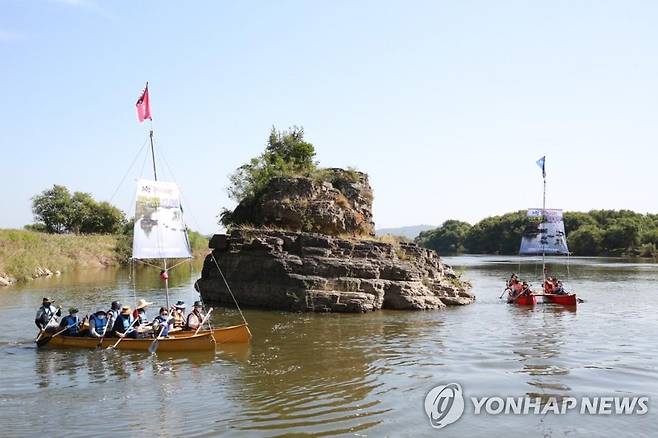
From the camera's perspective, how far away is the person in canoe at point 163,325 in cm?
2162

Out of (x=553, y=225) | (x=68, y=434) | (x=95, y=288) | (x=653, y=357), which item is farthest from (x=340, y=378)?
(x=95, y=288)

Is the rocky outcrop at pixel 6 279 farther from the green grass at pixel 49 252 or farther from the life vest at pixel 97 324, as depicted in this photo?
the life vest at pixel 97 324

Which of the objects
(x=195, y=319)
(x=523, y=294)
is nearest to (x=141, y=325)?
(x=195, y=319)

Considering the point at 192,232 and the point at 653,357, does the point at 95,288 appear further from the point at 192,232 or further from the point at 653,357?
the point at 192,232

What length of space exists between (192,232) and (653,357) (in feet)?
257

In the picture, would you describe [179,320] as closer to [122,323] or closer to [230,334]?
[122,323]

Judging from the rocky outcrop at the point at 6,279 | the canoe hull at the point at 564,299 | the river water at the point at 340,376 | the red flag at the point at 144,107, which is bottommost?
the river water at the point at 340,376

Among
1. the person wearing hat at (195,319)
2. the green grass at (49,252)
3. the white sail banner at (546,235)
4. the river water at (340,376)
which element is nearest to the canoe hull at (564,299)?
the river water at (340,376)

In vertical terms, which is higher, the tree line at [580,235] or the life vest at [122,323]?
the tree line at [580,235]

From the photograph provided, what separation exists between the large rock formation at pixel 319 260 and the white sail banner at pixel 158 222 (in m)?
8.83

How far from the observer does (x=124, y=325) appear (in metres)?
22.0

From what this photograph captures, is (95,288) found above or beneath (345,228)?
beneath

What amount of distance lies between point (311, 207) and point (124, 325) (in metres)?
14.3

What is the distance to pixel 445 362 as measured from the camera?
19156 millimetres
